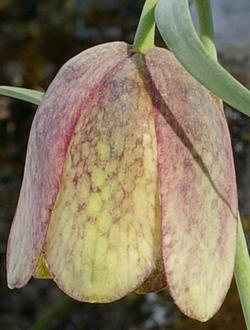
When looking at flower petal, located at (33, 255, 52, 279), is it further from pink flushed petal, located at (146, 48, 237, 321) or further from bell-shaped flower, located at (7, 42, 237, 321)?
pink flushed petal, located at (146, 48, 237, 321)

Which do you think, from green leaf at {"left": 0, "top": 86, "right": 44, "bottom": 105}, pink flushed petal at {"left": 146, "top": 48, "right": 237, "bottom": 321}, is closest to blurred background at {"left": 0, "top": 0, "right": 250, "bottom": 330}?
green leaf at {"left": 0, "top": 86, "right": 44, "bottom": 105}

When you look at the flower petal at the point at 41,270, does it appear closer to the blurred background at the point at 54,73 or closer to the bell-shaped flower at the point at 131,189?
the bell-shaped flower at the point at 131,189

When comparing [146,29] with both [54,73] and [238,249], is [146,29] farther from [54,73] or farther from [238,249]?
[54,73]

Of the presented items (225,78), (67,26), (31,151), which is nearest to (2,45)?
(67,26)

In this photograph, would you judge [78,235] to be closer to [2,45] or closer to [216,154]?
[216,154]

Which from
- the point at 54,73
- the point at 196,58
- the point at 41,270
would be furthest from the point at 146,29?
the point at 54,73

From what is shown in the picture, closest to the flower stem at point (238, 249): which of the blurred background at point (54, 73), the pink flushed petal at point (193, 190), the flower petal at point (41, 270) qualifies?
the pink flushed petal at point (193, 190)
